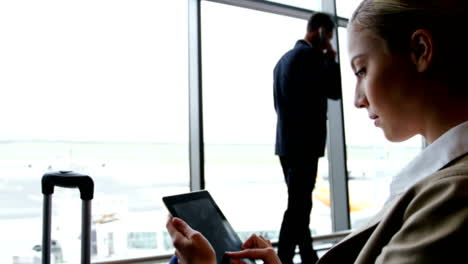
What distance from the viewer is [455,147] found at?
51cm

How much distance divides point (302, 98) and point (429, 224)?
186cm

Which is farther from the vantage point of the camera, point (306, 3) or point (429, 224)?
point (306, 3)

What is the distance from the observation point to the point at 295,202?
2.26m

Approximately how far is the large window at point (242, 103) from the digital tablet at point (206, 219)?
188 cm

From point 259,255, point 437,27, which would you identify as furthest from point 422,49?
point 259,255

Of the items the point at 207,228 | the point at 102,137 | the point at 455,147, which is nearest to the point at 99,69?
the point at 102,137

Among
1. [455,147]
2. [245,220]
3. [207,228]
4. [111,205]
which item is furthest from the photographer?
[245,220]

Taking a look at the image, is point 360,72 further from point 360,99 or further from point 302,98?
point 302,98

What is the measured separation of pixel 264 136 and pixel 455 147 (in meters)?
2.64

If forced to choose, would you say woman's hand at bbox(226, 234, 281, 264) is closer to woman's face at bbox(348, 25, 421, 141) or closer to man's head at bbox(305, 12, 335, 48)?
woman's face at bbox(348, 25, 421, 141)

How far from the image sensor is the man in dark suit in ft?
7.30

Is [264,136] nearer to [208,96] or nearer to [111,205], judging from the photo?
[208,96]

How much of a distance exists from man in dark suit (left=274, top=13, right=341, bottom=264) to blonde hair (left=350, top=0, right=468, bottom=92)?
167cm

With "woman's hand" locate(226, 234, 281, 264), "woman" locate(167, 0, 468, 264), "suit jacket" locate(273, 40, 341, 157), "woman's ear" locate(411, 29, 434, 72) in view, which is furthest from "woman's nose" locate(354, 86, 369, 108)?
"suit jacket" locate(273, 40, 341, 157)
